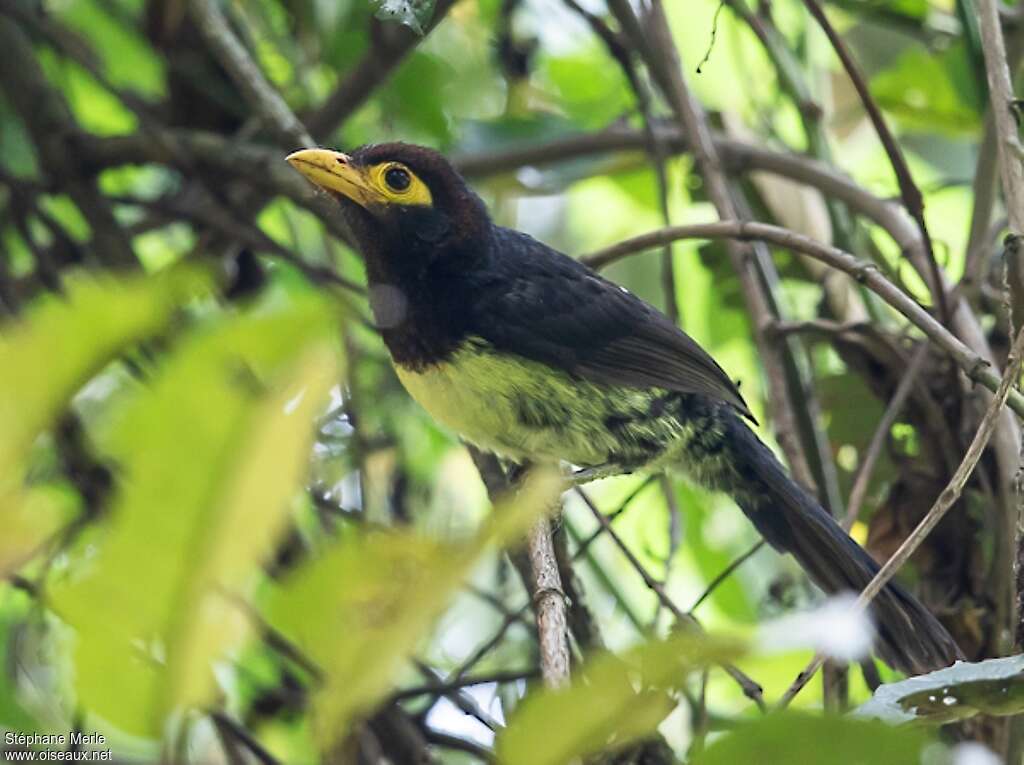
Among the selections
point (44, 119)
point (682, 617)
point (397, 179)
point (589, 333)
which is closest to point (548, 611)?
point (682, 617)

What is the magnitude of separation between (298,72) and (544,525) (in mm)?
2167

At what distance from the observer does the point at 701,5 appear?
17.5 ft

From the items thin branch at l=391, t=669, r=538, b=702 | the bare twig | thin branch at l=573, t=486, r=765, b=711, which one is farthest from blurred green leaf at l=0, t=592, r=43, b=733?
thin branch at l=573, t=486, r=765, b=711

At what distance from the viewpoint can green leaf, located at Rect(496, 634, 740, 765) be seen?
2.95ft

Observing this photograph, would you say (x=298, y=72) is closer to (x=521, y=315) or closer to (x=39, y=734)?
(x=521, y=315)

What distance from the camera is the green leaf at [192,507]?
78 centimetres

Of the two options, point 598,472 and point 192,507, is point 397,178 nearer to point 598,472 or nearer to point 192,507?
point 598,472

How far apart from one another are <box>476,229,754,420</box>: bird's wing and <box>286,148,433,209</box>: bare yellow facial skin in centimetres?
35

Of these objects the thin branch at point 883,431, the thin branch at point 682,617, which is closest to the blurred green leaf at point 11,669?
the thin branch at point 682,617

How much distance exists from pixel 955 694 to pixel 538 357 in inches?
79.9

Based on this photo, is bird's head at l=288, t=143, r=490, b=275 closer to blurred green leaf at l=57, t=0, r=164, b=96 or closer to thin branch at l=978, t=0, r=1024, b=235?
blurred green leaf at l=57, t=0, r=164, b=96

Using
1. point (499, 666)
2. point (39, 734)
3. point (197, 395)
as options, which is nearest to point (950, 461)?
point (499, 666)

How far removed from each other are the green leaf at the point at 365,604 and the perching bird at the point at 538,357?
2.70 meters

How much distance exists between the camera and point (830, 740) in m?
0.91
